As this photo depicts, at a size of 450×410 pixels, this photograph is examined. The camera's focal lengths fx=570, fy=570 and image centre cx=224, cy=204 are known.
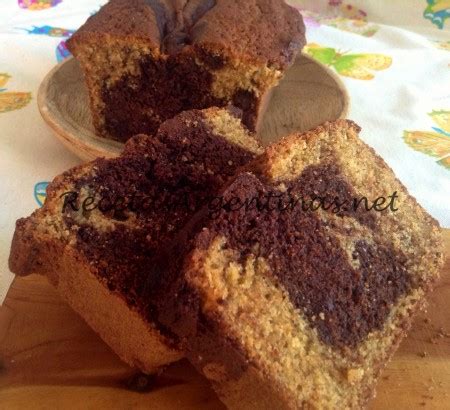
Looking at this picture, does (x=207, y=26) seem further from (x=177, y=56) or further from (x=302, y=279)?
(x=302, y=279)

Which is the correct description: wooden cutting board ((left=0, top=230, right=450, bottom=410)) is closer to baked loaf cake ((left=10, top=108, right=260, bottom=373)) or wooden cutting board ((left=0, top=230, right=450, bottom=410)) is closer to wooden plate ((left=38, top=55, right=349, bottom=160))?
baked loaf cake ((left=10, top=108, right=260, bottom=373))

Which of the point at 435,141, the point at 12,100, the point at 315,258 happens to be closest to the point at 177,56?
the point at 12,100

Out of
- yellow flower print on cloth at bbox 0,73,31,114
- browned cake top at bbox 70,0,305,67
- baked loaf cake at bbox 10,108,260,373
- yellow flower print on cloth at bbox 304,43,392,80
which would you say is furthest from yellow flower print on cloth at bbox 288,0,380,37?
baked loaf cake at bbox 10,108,260,373

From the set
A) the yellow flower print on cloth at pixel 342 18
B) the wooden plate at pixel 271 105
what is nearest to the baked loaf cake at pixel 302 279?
the wooden plate at pixel 271 105

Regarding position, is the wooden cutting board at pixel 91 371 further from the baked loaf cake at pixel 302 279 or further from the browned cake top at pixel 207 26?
the browned cake top at pixel 207 26

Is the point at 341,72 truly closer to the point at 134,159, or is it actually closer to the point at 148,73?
the point at 148,73

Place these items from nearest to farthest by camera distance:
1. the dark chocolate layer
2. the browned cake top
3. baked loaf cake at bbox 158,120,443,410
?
1. baked loaf cake at bbox 158,120,443,410
2. the dark chocolate layer
3. the browned cake top
